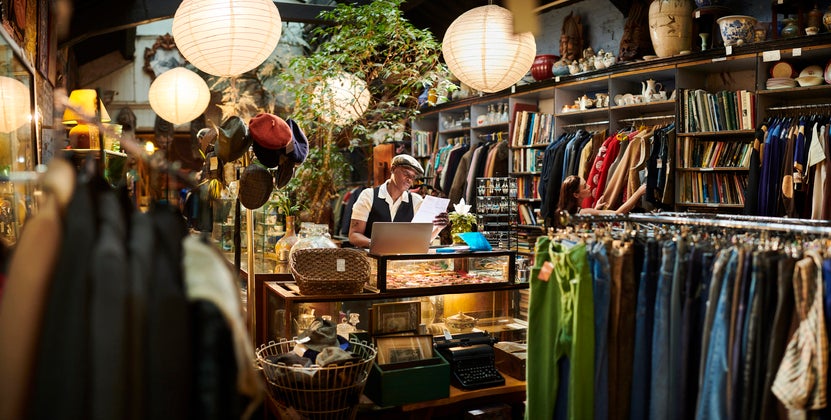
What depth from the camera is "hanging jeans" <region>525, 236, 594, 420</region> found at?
2.17 m

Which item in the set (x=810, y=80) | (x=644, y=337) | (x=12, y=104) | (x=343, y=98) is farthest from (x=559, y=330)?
(x=343, y=98)

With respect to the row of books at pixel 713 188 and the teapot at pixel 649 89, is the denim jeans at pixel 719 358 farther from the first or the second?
the teapot at pixel 649 89

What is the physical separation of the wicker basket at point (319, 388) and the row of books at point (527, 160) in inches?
178

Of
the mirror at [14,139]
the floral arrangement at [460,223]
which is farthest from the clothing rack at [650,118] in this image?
the mirror at [14,139]

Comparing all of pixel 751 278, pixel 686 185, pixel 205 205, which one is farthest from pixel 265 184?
pixel 686 185

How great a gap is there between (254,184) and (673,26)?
3885mm

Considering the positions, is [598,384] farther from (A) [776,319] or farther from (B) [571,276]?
(A) [776,319]

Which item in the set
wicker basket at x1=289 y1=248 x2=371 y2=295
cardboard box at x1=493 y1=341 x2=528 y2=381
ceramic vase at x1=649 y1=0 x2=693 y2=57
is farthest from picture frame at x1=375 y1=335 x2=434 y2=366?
ceramic vase at x1=649 y1=0 x2=693 y2=57

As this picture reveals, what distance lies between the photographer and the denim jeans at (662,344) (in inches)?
82.0

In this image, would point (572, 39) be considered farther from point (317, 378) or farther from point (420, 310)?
point (317, 378)

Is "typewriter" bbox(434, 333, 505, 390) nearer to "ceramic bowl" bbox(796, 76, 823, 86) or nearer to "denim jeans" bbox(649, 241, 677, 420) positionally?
"denim jeans" bbox(649, 241, 677, 420)

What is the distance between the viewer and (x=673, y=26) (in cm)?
544

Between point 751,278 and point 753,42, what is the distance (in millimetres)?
3712

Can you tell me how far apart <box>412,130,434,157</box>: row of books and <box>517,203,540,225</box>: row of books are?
194cm
